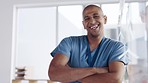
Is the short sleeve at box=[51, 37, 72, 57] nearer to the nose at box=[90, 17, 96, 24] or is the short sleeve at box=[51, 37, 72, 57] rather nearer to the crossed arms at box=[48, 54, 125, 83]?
the crossed arms at box=[48, 54, 125, 83]

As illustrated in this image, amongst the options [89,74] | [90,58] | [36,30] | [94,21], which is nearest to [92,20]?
[94,21]

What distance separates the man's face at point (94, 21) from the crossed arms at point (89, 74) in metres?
0.25

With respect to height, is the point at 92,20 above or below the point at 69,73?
above

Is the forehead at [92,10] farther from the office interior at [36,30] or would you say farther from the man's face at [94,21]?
the office interior at [36,30]

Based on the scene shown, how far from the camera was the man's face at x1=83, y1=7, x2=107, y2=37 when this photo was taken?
1.46 m

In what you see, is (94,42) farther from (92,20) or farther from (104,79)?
(104,79)

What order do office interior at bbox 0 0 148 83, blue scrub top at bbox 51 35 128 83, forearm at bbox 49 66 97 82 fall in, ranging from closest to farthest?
forearm at bbox 49 66 97 82, blue scrub top at bbox 51 35 128 83, office interior at bbox 0 0 148 83

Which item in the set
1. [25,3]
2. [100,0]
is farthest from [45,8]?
[100,0]

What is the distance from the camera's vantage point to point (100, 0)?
3.15 metres

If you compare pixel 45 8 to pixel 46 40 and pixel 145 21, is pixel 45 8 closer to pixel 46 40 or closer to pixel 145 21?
pixel 46 40

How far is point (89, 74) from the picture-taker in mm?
1298

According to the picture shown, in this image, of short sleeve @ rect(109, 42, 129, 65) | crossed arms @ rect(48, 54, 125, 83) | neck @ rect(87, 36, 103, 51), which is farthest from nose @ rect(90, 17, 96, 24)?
crossed arms @ rect(48, 54, 125, 83)

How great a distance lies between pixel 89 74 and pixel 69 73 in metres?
0.12

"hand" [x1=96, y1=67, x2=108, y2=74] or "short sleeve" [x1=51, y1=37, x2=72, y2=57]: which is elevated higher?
"short sleeve" [x1=51, y1=37, x2=72, y2=57]
